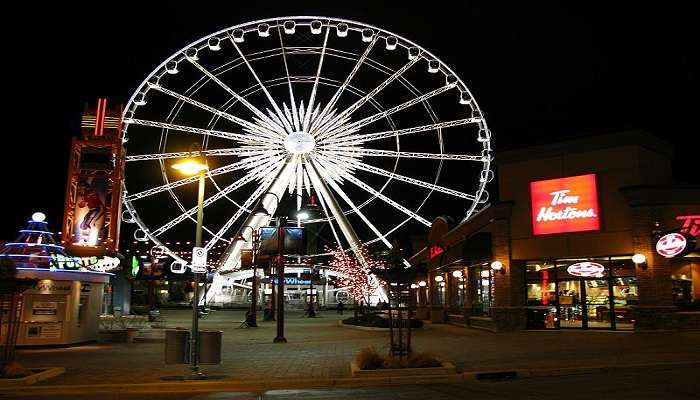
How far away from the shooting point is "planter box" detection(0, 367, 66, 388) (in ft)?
45.0

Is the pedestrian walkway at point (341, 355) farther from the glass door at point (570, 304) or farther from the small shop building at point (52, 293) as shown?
the glass door at point (570, 304)

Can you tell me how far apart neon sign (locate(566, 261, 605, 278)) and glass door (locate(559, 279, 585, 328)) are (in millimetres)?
918

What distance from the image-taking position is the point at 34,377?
14.1 meters

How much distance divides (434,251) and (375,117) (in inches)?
379

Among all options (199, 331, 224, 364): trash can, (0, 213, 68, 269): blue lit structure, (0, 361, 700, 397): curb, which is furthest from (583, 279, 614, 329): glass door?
(0, 213, 68, 269): blue lit structure

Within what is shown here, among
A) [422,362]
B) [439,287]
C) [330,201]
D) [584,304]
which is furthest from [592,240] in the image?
[439,287]

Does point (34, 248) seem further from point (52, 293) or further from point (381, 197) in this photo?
point (381, 197)

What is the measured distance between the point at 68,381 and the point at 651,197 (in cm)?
1986

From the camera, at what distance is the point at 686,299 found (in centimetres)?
2328

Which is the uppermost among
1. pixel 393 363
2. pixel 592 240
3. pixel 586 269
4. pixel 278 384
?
pixel 592 240

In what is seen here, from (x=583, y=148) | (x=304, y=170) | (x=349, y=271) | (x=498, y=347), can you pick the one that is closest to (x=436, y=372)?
(x=498, y=347)

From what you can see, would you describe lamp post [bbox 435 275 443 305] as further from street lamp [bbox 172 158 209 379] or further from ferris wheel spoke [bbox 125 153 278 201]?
street lamp [bbox 172 158 209 379]

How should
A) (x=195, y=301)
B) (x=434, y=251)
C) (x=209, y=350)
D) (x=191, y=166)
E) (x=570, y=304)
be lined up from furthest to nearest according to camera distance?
(x=434, y=251) < (x=570, y=304) < (x=191, y=166) < (x=195, y=301) < (x=209, y=350)

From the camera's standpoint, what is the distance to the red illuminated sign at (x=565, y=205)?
80.5 feet
